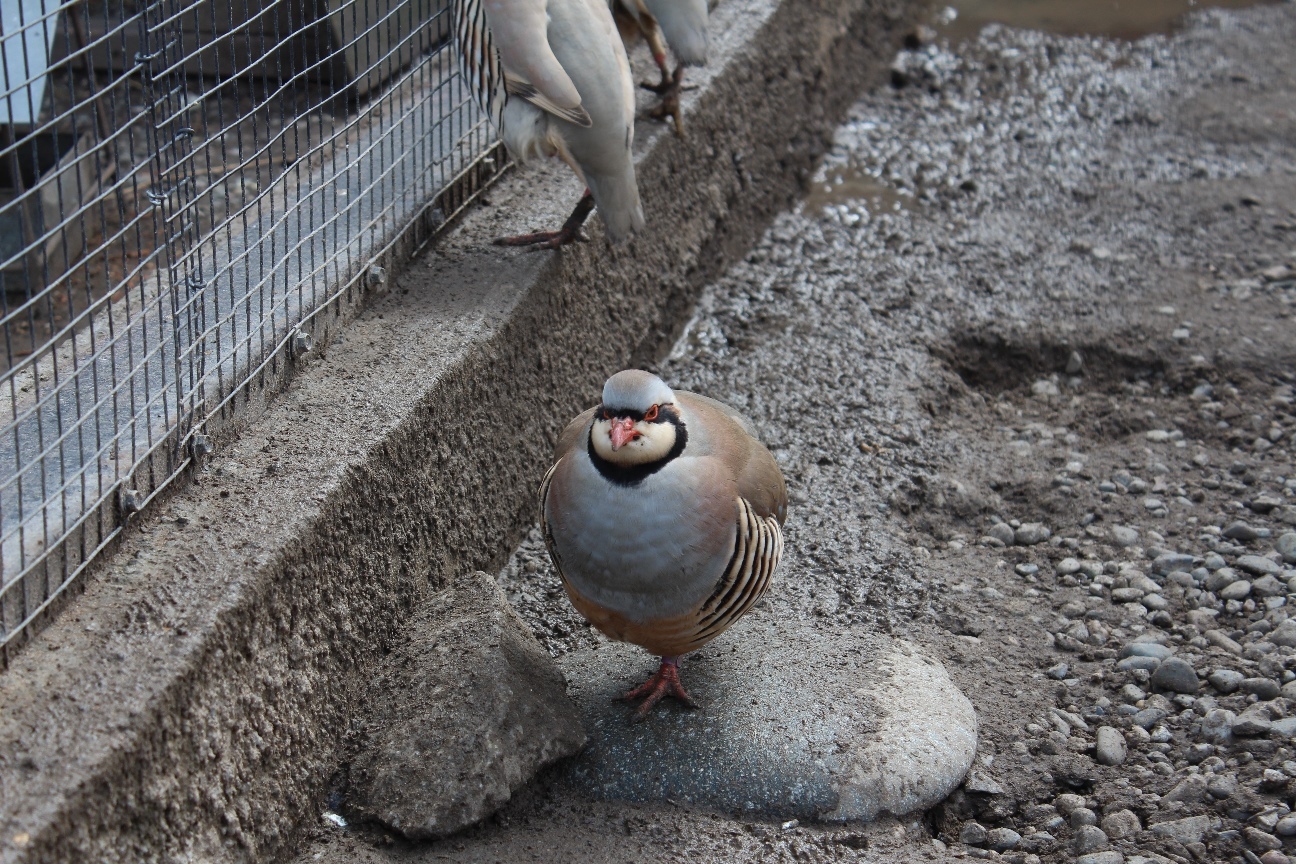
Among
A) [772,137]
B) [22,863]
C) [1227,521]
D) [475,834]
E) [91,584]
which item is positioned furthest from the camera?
[772,137]

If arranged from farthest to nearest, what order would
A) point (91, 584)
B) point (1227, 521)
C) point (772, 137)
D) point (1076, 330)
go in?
point (772, 137) < point (1076, 330) < point (1227, 521) < point (91, 584)

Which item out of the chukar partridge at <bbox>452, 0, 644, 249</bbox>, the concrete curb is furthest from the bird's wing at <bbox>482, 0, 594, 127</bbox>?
the concrete curb

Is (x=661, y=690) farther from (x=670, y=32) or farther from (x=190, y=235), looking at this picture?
(x=670, y=32)

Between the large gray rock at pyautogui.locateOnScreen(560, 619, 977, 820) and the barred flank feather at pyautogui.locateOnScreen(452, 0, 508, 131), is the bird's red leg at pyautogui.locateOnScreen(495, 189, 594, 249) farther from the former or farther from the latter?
the large gray rock at pyautogui.locateOnScreen(560, 619, 977, 820)

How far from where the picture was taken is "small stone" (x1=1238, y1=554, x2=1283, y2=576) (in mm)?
3494

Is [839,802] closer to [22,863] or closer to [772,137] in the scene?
[22,863]

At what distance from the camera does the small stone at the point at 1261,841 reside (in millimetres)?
2617

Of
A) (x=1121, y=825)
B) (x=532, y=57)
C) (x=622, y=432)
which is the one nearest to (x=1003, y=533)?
(x=1121, y=825)

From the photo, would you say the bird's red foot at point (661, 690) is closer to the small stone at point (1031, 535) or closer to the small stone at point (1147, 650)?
the small stone at point (1147, 650)

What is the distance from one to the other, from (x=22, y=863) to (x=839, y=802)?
1.57m

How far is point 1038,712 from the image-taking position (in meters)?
3.12

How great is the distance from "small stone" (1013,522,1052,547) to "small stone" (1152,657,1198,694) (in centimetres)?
64

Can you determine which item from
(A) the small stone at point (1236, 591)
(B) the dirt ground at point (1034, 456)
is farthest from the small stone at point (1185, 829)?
(A) the small stone at point (1236, 591)

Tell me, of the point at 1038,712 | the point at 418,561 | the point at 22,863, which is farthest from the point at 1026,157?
the point at 22,863
